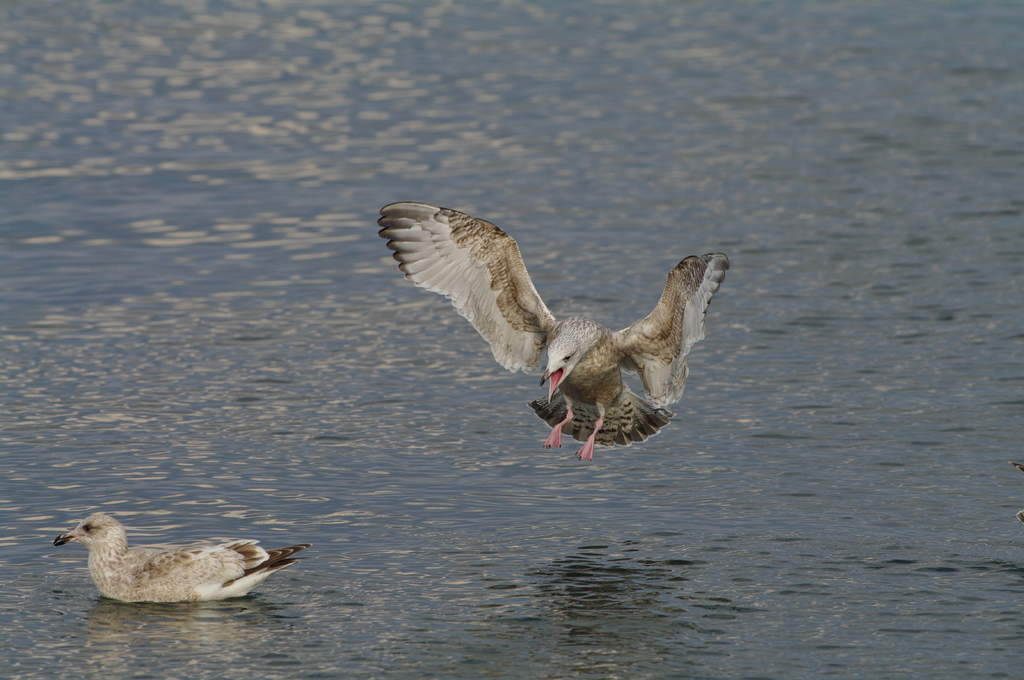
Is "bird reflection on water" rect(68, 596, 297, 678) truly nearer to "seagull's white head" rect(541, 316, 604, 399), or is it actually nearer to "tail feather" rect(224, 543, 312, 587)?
"tail feather" rect(224, 543, 312, 587)

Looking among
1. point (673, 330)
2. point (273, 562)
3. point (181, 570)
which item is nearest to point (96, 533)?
point (181, 570)

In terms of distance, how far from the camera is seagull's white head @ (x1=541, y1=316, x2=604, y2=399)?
11.8 meters

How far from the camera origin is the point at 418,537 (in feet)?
39.3

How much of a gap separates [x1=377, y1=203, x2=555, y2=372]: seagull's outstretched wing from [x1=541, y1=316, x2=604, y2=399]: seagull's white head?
1.55 feet

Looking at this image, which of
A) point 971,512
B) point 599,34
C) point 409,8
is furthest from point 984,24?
point 971,512

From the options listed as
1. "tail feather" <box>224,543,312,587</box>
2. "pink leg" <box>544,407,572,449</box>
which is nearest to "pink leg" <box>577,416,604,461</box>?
"pink leg" <box>544,407,572,449</box>

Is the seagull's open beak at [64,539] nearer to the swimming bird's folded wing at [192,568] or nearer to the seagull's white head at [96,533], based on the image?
the seagull's white head at [96,533]

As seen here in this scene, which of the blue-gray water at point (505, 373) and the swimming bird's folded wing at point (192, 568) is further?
the swimming bird's folded wing at point (192, 568)

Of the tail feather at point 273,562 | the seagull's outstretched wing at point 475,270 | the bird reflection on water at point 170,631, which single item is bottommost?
the bird reflection on water at point 170,631

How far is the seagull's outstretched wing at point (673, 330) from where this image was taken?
38.4 feet

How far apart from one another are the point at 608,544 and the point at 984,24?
3128cm

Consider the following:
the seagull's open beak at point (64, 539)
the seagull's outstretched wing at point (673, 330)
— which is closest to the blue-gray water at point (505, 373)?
the seagull's open beak at point (64, 539)

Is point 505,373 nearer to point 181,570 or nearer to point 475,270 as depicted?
point 475,270

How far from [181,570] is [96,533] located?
72cm
